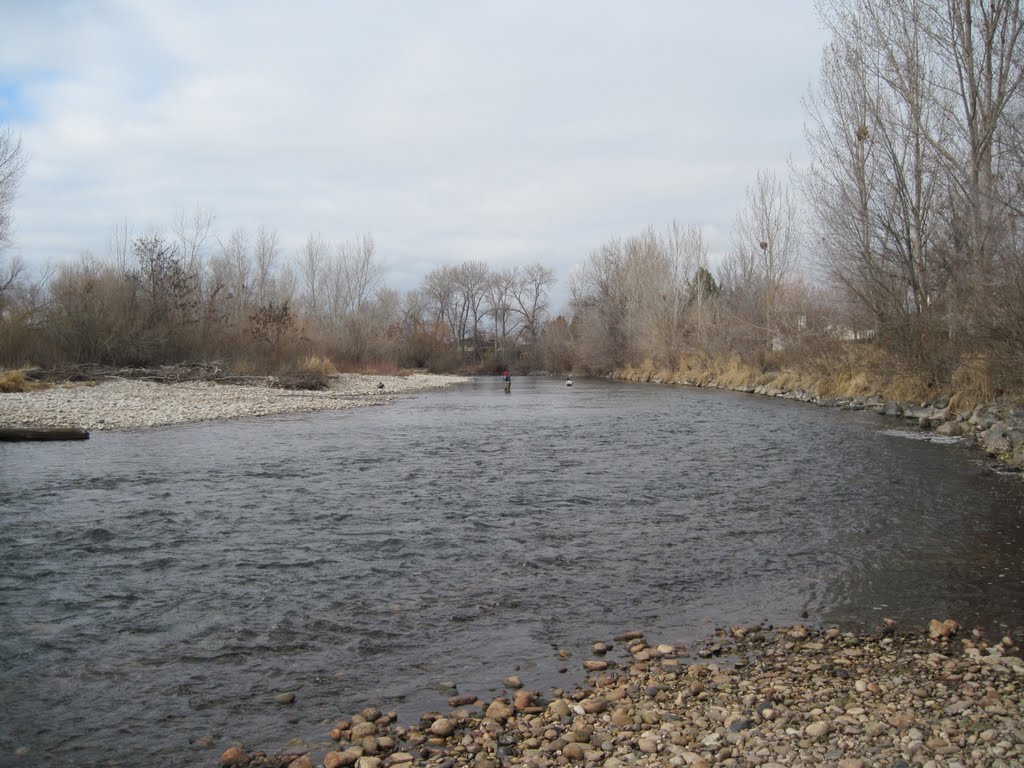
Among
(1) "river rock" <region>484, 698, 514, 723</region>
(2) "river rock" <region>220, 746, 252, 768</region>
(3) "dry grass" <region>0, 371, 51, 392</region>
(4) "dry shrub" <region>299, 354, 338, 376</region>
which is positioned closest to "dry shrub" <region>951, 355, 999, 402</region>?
(1) "river rock" <region>484, 698, 514, 723</region>

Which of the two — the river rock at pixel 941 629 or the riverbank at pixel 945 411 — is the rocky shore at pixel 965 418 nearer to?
the riverbank at pixel 945 411

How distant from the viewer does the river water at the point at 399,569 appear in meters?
4.43

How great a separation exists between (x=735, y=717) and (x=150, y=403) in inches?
842

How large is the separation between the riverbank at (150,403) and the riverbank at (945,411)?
56.6ft

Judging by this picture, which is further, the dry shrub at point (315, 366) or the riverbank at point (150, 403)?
the dry shrub at point (315, 366)

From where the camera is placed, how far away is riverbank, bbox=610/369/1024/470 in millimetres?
12977

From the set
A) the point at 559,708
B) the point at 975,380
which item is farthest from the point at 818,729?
the point at 975,380

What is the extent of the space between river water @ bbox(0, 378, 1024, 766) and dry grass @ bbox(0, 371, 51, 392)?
10.2 metres

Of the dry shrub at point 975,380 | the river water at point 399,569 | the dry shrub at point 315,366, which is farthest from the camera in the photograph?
the dry shrub at point 315,366

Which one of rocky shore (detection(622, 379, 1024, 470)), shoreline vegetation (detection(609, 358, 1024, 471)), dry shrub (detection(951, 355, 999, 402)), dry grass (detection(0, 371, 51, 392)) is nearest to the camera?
rocky shore (detection(622, 379, 1024, 470))

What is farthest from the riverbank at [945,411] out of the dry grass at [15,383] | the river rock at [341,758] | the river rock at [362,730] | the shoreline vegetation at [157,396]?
the dry grass at [15,383]

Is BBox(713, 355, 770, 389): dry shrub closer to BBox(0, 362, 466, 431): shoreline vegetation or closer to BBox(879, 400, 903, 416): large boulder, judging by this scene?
BBox(879, 400, 903, 416): large boulder

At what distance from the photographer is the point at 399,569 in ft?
22.5

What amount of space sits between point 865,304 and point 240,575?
21764 mm
